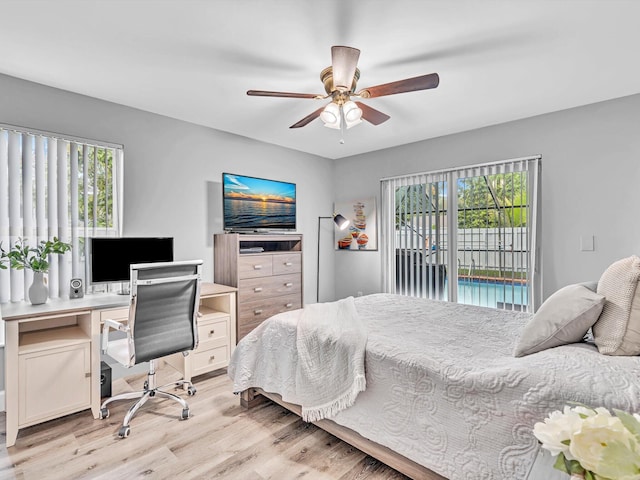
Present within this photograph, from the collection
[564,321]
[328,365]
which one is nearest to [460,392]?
[564,321]

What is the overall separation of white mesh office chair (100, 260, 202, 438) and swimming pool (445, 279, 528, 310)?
9.82ft

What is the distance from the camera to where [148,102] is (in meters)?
3.10

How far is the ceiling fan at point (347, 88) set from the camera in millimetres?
1971

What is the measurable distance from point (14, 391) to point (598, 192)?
189 inches

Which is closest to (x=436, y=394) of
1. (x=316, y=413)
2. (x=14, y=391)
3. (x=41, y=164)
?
(x=316, y=413)

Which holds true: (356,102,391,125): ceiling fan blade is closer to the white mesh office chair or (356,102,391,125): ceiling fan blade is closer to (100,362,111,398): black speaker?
the white mesh office chair

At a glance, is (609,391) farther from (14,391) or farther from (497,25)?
(14,391)

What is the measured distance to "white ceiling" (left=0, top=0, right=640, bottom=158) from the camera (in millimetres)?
→ 1857

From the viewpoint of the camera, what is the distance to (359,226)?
5.03 metres

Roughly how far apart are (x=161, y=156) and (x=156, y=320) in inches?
72.8

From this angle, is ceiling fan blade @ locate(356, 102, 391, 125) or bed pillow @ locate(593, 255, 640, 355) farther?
ceiling fan blade @ locate(356, 102, 391, 125)

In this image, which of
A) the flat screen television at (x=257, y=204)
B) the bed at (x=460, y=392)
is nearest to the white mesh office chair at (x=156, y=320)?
the bed at (x=460, y=392)

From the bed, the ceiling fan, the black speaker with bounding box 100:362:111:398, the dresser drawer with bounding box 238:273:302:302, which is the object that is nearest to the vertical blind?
the black speaker with bounding box 100:362:111:398

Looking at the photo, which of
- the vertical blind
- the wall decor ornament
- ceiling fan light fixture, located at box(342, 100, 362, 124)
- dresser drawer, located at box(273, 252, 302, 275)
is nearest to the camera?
ceiling fan light fixture, located at box(342, 100, 362, 124)
